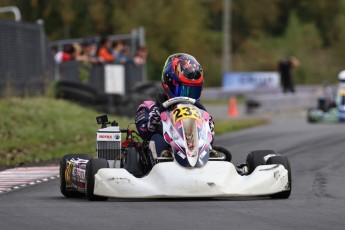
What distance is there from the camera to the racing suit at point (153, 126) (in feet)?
34.6

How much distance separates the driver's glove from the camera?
10.8m

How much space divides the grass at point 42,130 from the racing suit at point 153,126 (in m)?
5.25

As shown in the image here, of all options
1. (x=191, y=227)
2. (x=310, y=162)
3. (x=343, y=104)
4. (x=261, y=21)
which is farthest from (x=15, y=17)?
(x=261, y=21)

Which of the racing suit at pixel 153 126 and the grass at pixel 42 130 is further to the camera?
the grass at pixel 42 130

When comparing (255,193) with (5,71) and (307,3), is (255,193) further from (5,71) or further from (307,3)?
(307,3)

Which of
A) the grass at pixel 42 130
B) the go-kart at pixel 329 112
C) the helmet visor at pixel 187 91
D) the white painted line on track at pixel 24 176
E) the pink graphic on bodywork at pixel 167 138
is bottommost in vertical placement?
the go-kart at pixel 329 112

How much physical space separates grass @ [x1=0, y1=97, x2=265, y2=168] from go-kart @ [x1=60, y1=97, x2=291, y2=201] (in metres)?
5.53

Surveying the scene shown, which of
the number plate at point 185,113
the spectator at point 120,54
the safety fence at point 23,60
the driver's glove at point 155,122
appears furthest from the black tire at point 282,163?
the spectator at point 120,54

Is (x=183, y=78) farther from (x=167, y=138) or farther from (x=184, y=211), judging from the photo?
(x=184, y=211)

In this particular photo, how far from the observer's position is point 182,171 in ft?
32.3

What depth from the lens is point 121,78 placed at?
26.8 meters

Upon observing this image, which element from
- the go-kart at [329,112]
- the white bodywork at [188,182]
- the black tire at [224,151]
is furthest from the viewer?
the go-kart at [329,112]

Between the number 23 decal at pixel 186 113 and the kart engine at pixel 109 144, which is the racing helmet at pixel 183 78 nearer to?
the number 23 decal at pixel 186 113

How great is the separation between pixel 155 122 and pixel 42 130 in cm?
874
